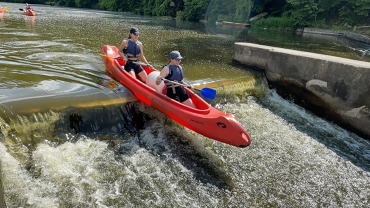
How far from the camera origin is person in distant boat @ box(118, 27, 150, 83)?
22.8 ft

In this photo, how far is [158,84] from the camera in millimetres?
6020

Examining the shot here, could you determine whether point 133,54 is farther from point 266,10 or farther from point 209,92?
point 266,10

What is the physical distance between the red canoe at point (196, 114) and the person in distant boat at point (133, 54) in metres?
0.17

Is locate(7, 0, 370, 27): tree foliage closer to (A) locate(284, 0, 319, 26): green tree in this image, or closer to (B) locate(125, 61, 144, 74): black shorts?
(A) locate(284, 0, 319, 26): green tree

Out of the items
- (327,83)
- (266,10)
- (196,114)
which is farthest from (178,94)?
(266,10)

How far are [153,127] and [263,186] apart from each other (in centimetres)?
239

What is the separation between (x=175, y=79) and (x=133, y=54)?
5.38 feet

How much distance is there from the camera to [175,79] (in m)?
5.88

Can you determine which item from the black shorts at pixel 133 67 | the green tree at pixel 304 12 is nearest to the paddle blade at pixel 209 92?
the black shorts at pixel 133 67

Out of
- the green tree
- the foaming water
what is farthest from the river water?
the green tree

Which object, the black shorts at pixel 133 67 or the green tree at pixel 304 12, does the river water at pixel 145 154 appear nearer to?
the black shorts at pixel 133 67

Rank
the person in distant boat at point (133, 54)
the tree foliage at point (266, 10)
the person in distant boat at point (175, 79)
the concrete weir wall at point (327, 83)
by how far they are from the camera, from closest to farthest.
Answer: the person in distant boat at point (175, 79) < the concrete weir wall at point (327, 83) < the person in distant boat at point (133, 54) < the tree foliage at point (266, 10)

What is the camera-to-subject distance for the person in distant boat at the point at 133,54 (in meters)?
6.94

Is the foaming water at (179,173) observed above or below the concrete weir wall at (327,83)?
below
